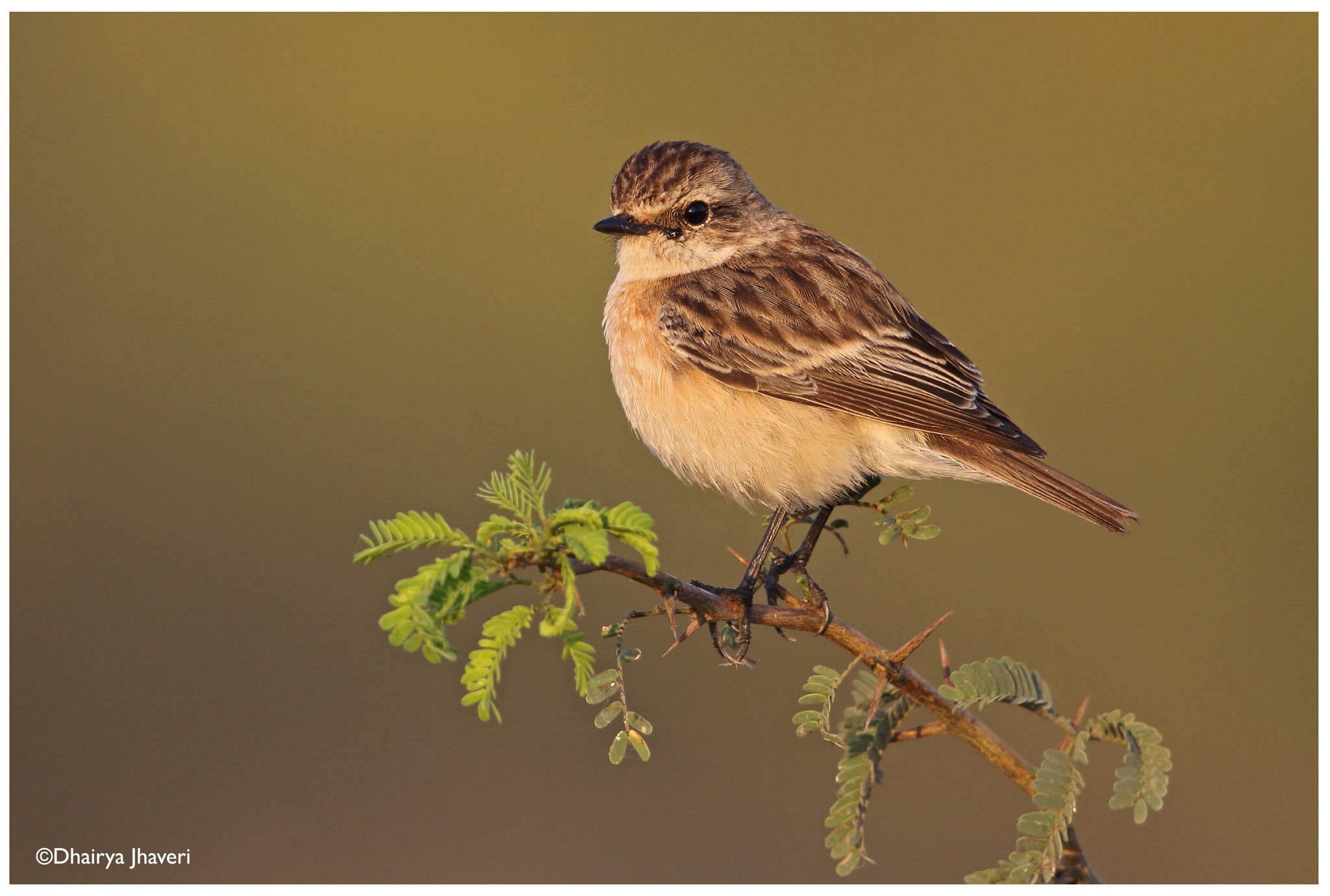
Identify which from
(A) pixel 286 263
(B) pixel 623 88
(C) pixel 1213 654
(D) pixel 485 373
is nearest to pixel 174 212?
(A) pixel 286 263

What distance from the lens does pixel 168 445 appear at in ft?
27.2

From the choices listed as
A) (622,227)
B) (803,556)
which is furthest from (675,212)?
(803,556)

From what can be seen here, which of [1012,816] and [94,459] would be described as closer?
[1012,816]

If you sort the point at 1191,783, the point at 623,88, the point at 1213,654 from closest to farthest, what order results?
1. the point at 1191,783
2. the point at 1213,654
3. the point at 623,88

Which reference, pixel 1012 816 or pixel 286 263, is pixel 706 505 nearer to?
pixel 1012 816

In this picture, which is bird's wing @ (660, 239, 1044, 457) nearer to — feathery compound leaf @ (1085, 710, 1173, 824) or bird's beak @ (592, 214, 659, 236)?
bird's beak @ (592, 214, 659, 236)

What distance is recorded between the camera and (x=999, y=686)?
8.79ft

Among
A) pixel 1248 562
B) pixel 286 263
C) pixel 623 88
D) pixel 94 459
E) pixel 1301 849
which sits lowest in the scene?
pixel 1301 849

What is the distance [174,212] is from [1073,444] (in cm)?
746

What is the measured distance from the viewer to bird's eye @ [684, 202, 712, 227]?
5.31 meters

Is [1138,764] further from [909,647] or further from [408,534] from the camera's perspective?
[408,534]

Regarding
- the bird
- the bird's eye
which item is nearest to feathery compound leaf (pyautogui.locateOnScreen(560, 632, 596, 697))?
the bird

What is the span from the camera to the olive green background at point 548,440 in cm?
686

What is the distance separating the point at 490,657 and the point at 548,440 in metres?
5.35
